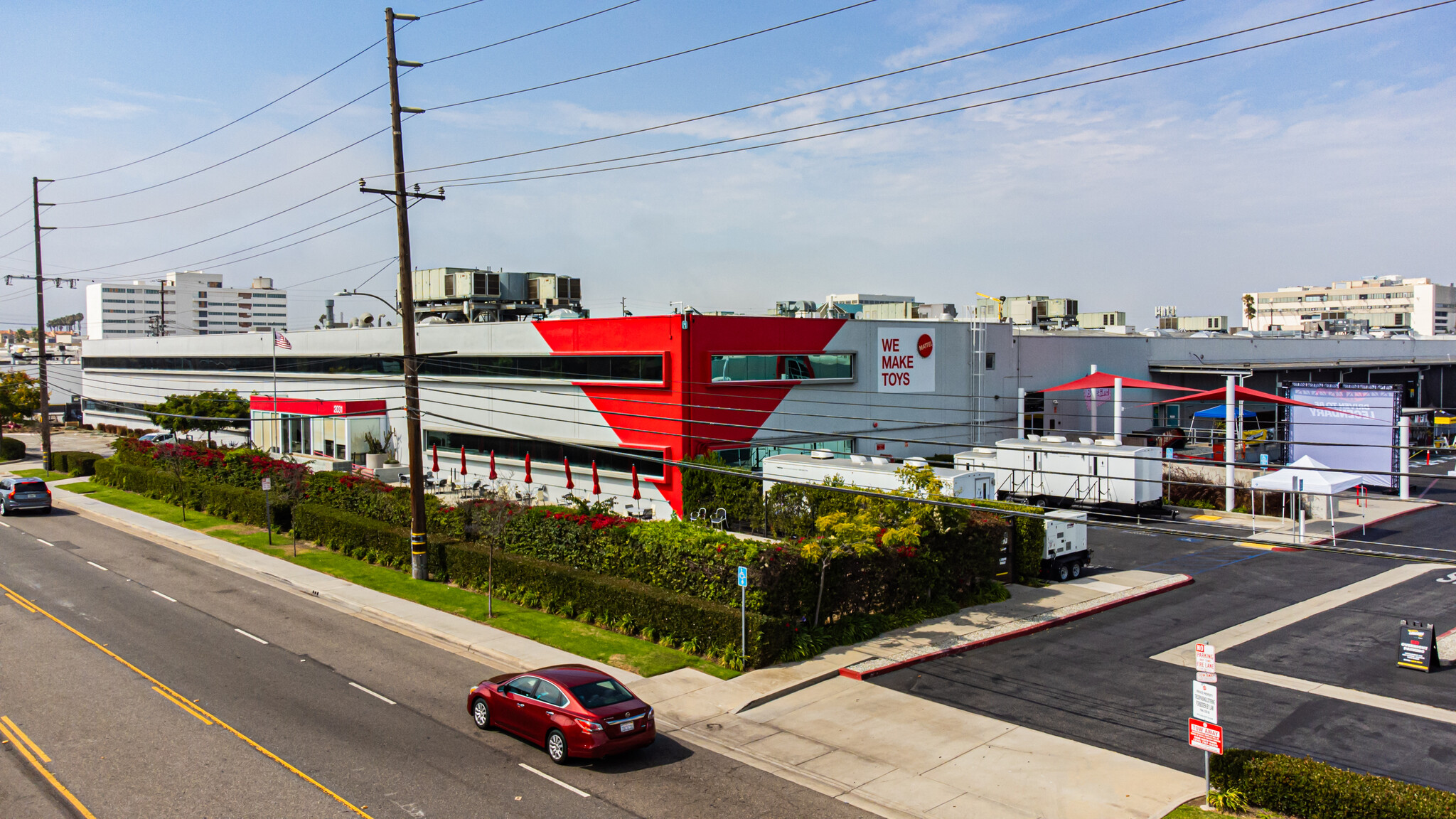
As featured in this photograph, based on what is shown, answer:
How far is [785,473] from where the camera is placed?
109 ft

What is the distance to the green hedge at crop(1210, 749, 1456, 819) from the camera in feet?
41.3

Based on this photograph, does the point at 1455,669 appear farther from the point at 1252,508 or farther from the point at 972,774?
the point at 1252,508

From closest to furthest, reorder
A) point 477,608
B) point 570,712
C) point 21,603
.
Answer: point 570,712 < point 477,608 < point 21,603

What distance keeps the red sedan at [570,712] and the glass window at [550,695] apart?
0.04 feet

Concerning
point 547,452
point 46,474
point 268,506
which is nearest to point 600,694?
point 268,506

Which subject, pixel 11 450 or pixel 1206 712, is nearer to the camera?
pixel 1206 712

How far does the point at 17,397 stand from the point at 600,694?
274 feet

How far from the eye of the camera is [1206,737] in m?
13.8

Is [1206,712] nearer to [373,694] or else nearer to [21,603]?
[373,694]

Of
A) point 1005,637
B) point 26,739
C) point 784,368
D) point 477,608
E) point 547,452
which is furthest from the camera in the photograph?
point 547,452

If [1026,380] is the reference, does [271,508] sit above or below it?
below

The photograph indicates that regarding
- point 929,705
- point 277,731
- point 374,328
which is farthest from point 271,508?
point 929,705

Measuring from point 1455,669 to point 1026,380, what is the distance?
31566 mm

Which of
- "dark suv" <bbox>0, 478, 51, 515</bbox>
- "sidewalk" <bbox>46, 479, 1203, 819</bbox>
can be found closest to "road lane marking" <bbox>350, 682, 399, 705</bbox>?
"sidewalk" <bbox>46, 479, 1203, 819</bbox>
